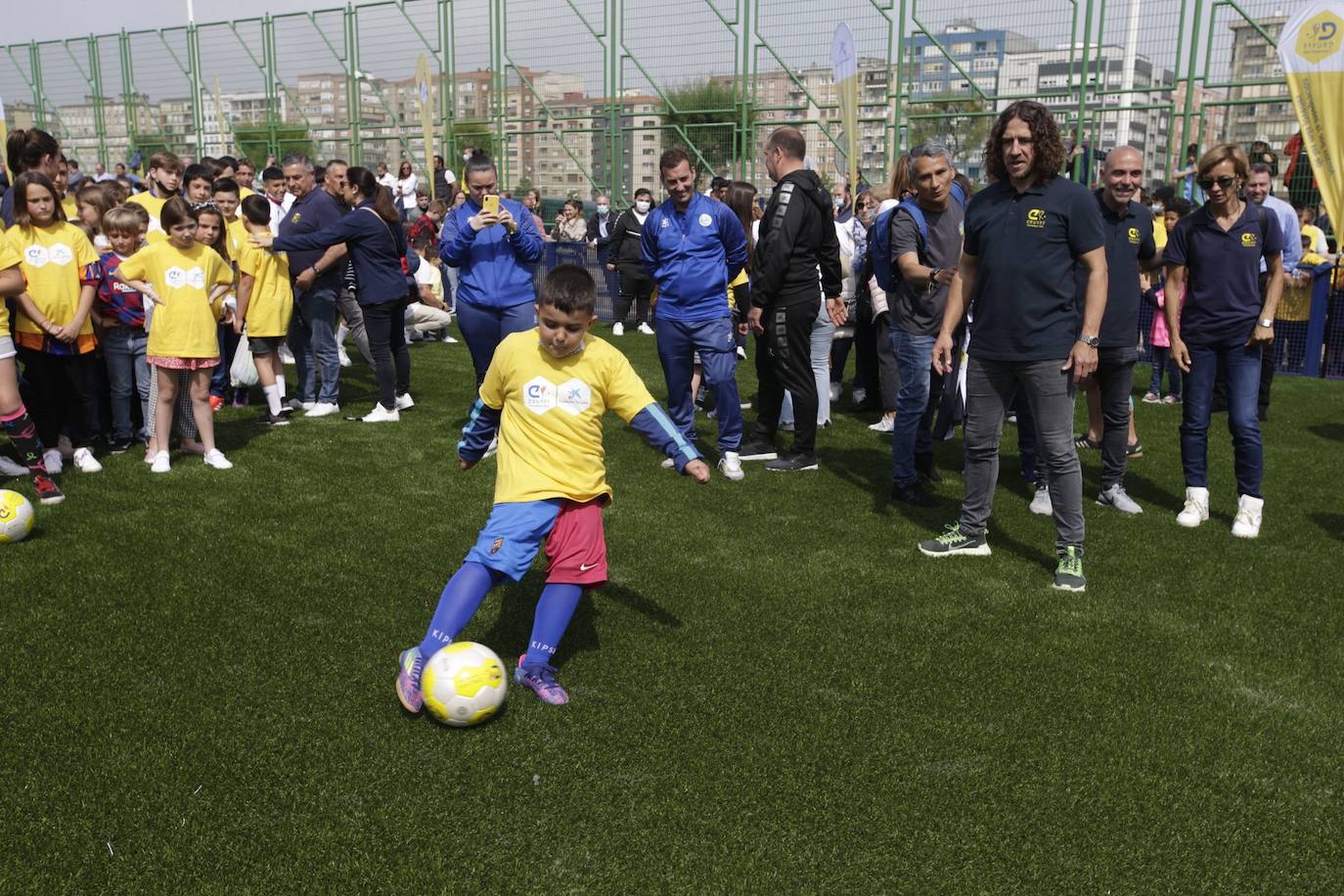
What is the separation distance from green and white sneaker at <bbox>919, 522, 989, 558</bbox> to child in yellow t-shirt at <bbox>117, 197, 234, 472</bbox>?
16.1ft

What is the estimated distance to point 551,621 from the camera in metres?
4.21

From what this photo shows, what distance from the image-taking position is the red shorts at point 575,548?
167 inches

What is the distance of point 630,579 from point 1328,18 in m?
8.16

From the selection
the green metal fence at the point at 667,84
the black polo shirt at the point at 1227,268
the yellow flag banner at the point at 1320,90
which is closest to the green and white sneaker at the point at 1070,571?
the black polo shirt at the point at 1227,268

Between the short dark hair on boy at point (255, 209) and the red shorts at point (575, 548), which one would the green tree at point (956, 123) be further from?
the red shorts at point (575, 548)

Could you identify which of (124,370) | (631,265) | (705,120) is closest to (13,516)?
(124,370)

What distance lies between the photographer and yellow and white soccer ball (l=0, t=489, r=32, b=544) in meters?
5.71

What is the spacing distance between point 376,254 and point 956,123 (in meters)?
11.4

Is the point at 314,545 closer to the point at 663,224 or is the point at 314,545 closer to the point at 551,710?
the point at 551,710

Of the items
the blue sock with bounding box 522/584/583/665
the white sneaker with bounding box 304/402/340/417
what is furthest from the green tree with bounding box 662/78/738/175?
the blue sock with bounding box 522/584/583/665

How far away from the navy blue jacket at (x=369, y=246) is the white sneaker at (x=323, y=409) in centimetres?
116

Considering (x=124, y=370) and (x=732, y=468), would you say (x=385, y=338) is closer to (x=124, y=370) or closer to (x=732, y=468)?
(x=124, y=370)

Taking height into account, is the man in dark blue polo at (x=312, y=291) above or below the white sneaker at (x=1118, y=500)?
above

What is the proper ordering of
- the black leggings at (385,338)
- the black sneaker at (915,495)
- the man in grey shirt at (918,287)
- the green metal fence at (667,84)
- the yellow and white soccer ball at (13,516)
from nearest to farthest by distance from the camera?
the yellow and white soccer ball at (13,516) → the man in grey shirt at (918,287) → the black sneaker at (915,495) → the black leggings at (385,338) → the green metal fence at (667,84)
